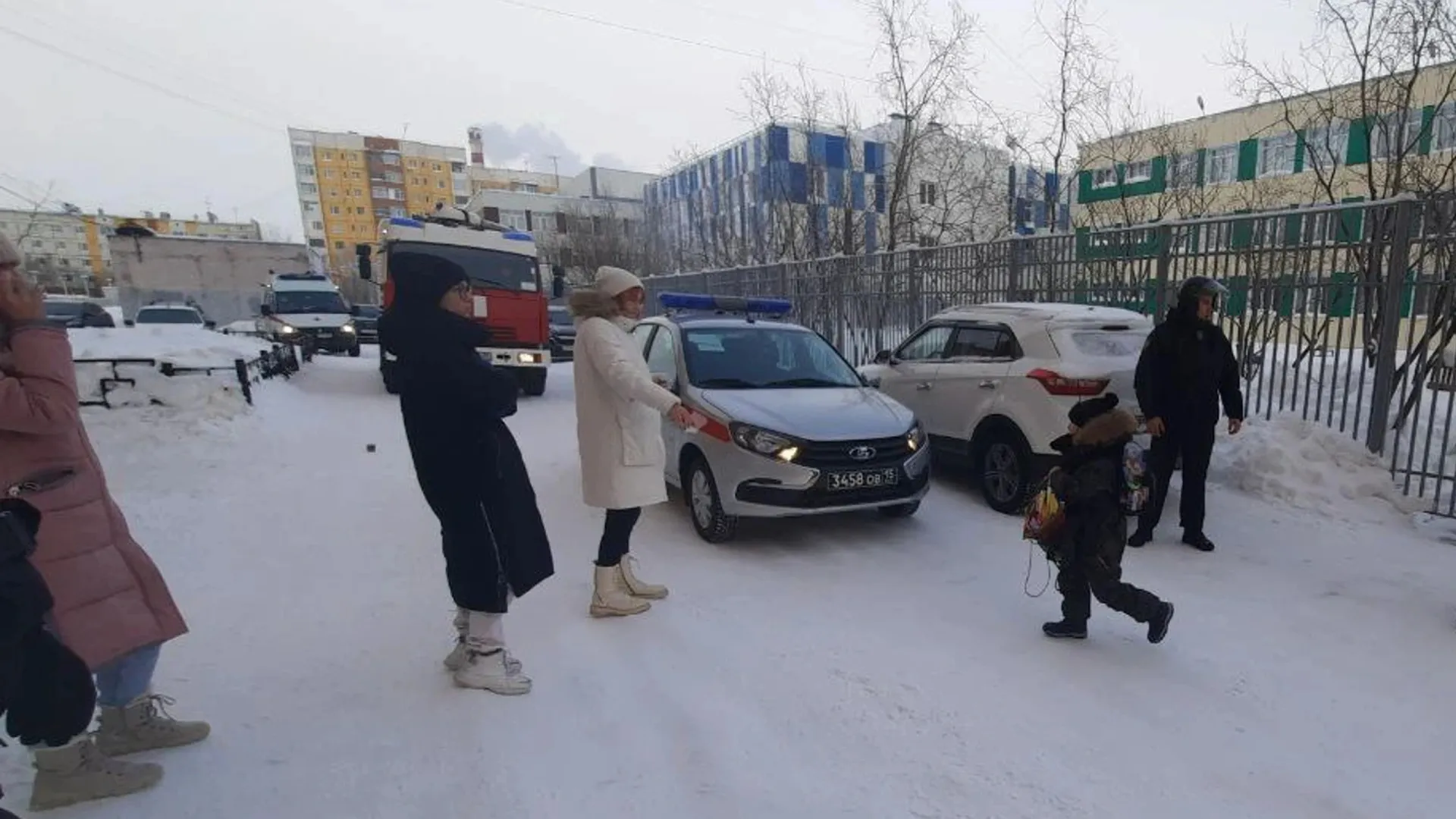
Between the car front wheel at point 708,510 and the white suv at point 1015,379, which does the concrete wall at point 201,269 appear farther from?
the white suv at point 1015,379

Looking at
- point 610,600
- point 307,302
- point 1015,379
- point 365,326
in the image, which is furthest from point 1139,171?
point 365,326

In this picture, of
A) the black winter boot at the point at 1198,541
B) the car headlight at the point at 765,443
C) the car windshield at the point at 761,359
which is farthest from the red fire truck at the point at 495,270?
the black winter boot at the point at 1198,541

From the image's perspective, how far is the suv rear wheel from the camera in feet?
18.3

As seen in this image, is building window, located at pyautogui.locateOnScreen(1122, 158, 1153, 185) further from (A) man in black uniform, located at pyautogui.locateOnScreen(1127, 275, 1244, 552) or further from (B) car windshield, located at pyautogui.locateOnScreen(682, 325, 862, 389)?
(B) car windshield, located at pyautogui.locateOnScreen(682, 325, 862, 389)

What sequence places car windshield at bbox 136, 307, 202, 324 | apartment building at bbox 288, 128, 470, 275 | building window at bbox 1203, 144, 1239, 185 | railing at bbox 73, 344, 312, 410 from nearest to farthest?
railing at bbox 73, 344, 312, 410 < car windshield at bbox 136, 307, 202, 324 < building window at bbox 1203, 144, 1239, 185 < apartment building at bbox 288, 128, 470, 275

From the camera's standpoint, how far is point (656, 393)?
3.43m

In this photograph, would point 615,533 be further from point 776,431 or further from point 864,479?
point 864,479

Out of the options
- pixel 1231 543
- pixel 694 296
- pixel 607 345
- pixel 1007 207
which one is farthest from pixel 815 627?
pixel 1007 207

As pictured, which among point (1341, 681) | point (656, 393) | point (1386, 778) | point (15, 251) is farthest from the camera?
point (656, 393)

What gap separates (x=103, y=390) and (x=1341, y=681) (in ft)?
34.5

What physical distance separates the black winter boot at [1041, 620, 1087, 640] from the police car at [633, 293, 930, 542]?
149 cm

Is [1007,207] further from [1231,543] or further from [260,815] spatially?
[260,815]

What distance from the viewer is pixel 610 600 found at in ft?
12.5

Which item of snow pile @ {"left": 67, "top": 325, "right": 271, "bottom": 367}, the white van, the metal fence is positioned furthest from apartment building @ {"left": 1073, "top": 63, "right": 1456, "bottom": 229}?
the white van
